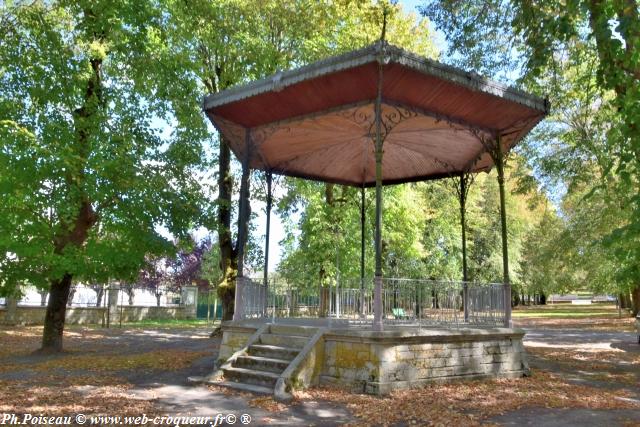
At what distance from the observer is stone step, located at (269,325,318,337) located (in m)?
10.5

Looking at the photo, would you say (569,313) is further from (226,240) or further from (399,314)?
(399,314)

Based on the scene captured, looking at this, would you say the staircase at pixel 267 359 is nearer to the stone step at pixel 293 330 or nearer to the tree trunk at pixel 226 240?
the stone step at pixel 293 330

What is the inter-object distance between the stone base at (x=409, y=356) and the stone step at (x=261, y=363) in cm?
70

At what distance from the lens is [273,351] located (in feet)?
34.1

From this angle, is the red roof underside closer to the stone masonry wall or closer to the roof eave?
the roof eave

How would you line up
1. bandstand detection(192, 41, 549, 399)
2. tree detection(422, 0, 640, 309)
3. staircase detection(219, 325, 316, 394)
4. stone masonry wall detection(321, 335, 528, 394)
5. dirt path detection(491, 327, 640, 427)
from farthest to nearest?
staircase detection(219, 325, 316, 394)
bandstand detection(192, 41, 549, 399)
stone masonry wall detection(321, 335, 528, 394)
dirt path detection(491, 327, 640, 427)
tree detection(422, 0, 640, 309)

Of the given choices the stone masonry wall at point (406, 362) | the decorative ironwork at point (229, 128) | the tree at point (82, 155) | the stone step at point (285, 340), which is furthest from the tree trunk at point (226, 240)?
the stone masonry wall at point (406, 362)

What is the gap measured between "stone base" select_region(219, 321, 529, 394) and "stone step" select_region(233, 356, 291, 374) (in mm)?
703

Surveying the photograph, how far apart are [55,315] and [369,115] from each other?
1107 cm

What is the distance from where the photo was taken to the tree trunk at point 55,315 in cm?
1527

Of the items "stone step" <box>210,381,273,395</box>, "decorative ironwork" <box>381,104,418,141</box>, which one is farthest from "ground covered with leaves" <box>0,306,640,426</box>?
"decorative ironwork" <box>381,104,418,141</box>

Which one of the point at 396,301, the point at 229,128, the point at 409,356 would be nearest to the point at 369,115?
the point at 229,128

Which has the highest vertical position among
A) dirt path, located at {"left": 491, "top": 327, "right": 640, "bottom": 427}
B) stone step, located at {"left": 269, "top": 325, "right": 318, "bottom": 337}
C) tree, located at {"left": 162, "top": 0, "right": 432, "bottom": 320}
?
tree, located at {"left": 162, "top": 0, "right": 432, "bottom": 320}

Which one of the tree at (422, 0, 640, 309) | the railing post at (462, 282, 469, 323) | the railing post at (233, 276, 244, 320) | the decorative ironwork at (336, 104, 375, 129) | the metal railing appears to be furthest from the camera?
the railing post at (462, 282, 469, 323)
